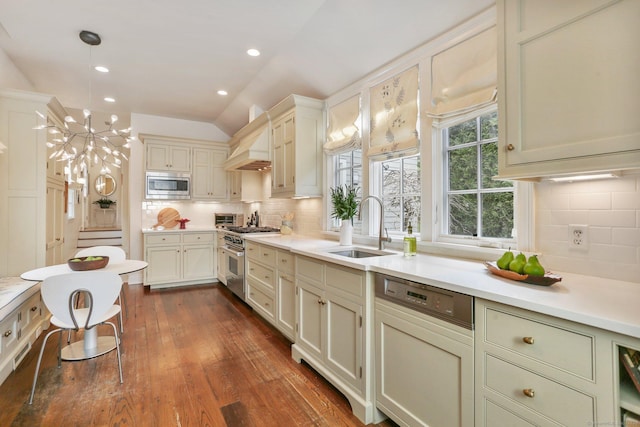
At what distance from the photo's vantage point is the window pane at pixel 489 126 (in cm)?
201

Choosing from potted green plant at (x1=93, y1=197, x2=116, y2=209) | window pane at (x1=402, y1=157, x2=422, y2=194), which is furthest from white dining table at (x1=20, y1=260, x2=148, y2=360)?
potted green plant at (x1=93, y1=197, x2=116, y2=209)

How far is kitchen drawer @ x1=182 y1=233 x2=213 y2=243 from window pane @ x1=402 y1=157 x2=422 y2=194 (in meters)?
3.61

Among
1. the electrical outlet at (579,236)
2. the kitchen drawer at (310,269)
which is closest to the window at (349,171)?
the kitchen drawer at (310,269)

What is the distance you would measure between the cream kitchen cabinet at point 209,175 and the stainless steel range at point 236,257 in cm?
108

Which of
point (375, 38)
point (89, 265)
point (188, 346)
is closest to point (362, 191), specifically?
point (375, 38)

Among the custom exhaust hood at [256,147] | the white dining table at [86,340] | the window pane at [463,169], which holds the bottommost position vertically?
the white dining table at [86,340]

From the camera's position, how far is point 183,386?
221 centimetres

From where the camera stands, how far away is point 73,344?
2787 mm

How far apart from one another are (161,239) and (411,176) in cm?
397

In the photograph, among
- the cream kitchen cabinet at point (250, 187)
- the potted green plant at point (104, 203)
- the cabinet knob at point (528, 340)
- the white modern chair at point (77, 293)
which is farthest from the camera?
the potted green plant at point (104, 203)

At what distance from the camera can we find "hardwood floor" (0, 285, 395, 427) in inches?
73.8

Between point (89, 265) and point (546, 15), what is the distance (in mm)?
3386

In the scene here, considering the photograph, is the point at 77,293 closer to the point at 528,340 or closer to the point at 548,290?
the point at 528,340

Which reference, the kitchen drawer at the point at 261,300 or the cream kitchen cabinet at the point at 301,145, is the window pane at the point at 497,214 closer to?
the cream kitchen cabinet at the point at 301,145
